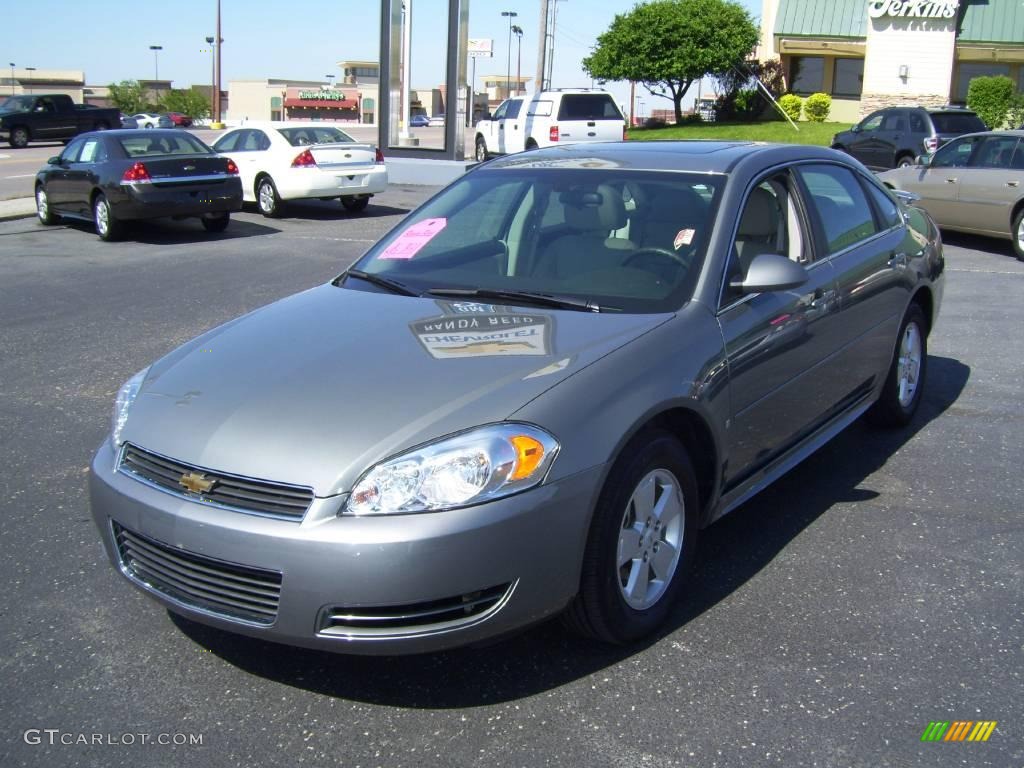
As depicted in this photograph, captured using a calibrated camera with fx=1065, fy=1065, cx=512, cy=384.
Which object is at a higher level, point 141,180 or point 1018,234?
point 141,180

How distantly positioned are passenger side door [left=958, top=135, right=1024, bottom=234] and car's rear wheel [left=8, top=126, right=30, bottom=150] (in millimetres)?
32251

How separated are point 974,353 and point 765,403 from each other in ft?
14.6

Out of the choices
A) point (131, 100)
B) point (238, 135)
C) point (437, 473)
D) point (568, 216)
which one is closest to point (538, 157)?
point (568, 216)

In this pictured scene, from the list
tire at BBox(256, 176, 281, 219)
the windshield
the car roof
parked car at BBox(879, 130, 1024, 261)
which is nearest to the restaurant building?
parked car at BBox(879, 130, 1024, 261)

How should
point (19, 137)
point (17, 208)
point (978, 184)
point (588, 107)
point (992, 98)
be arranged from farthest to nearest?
point (19, 137)
point (992, 98)
point (588, 107)
point (17, 208)
point (978, 184)

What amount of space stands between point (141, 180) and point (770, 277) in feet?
39.0

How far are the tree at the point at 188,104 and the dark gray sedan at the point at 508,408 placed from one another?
80.6m

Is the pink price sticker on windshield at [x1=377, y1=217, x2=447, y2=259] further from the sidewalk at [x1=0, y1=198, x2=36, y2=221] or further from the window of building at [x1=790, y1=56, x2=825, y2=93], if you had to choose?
the window of building at [x1=790, y1=56, x2=825, y2=93]

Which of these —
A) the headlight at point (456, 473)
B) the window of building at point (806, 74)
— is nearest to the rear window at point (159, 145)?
the headlight at point (456, 473)

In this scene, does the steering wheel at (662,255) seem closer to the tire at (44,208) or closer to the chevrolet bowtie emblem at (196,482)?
the chevrolet bowtie emblem at (196,482)

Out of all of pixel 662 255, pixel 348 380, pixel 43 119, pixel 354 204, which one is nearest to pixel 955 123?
pixel 354 204

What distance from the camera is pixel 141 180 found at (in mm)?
14070

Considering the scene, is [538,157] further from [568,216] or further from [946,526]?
[946,526]

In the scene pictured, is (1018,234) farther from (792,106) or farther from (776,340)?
(792,106)
